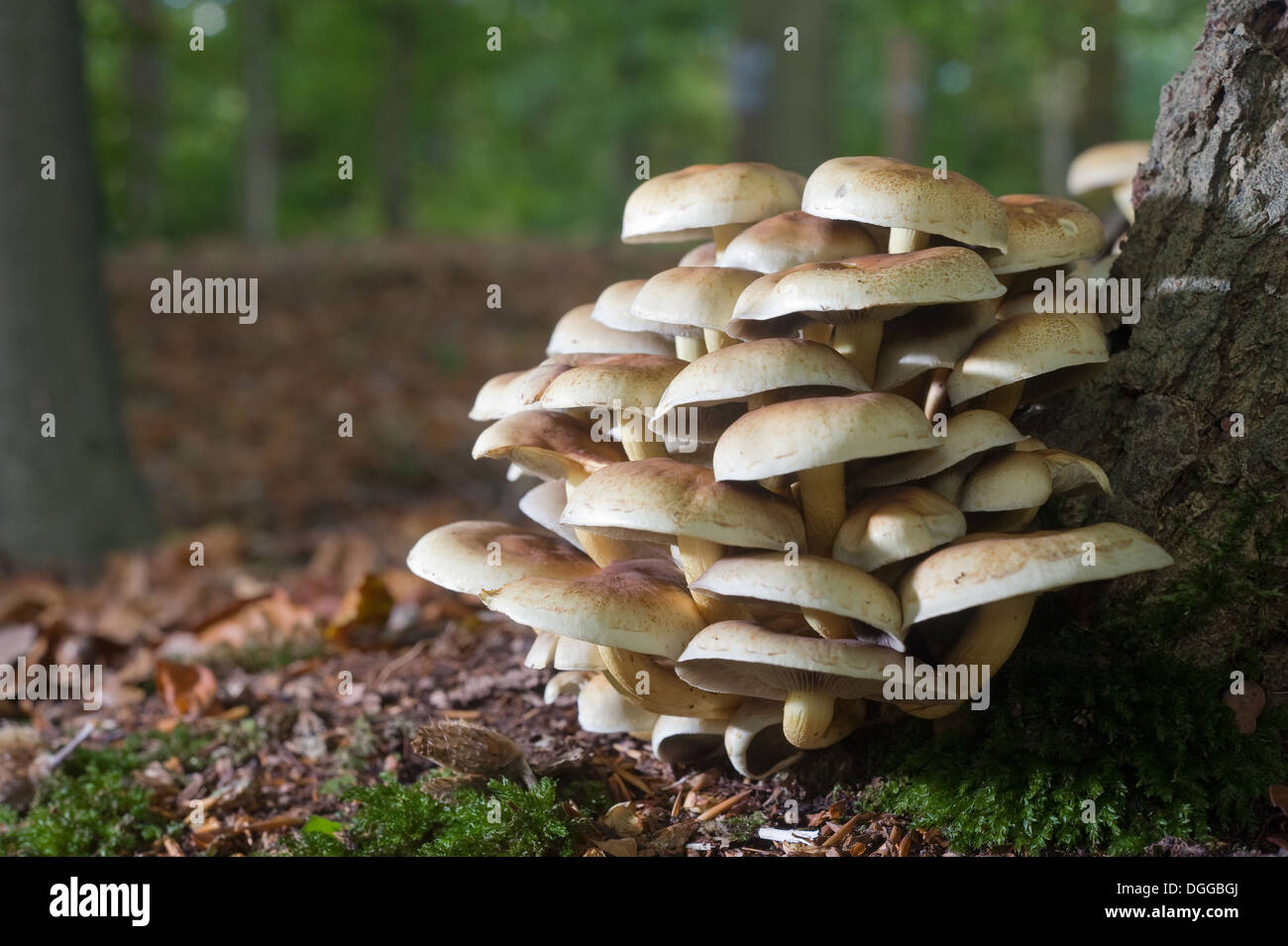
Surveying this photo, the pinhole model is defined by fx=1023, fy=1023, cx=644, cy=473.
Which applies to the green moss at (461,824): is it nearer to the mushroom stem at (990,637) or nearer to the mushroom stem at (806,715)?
the mushroom stem at (806,715)

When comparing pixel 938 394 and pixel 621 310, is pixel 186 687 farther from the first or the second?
pixel 938 394

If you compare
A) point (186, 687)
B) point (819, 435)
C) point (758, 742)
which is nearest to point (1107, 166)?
point (819, 435)

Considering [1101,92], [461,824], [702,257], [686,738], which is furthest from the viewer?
[1101,92]

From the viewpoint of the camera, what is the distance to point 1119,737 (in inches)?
95.5

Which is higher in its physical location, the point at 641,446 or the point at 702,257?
the point at 702,257

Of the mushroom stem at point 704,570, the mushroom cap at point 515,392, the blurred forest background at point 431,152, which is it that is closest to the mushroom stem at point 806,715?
the mushroom stem at point 704,570

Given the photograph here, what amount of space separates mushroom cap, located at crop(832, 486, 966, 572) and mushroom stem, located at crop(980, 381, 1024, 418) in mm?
447

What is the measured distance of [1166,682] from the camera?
2494 mm

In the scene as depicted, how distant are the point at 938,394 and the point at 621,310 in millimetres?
841

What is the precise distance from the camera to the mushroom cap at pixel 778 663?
2.10m

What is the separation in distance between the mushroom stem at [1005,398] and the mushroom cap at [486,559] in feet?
3.62

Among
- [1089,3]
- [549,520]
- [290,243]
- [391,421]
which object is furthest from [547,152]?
[549,520]

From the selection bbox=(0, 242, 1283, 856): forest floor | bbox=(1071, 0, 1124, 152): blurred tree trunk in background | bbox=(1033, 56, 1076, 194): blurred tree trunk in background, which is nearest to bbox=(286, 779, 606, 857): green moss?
bbox=(0, 242, 1283, 856): forest floor

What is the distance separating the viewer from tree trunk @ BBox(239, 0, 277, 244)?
18266mm
